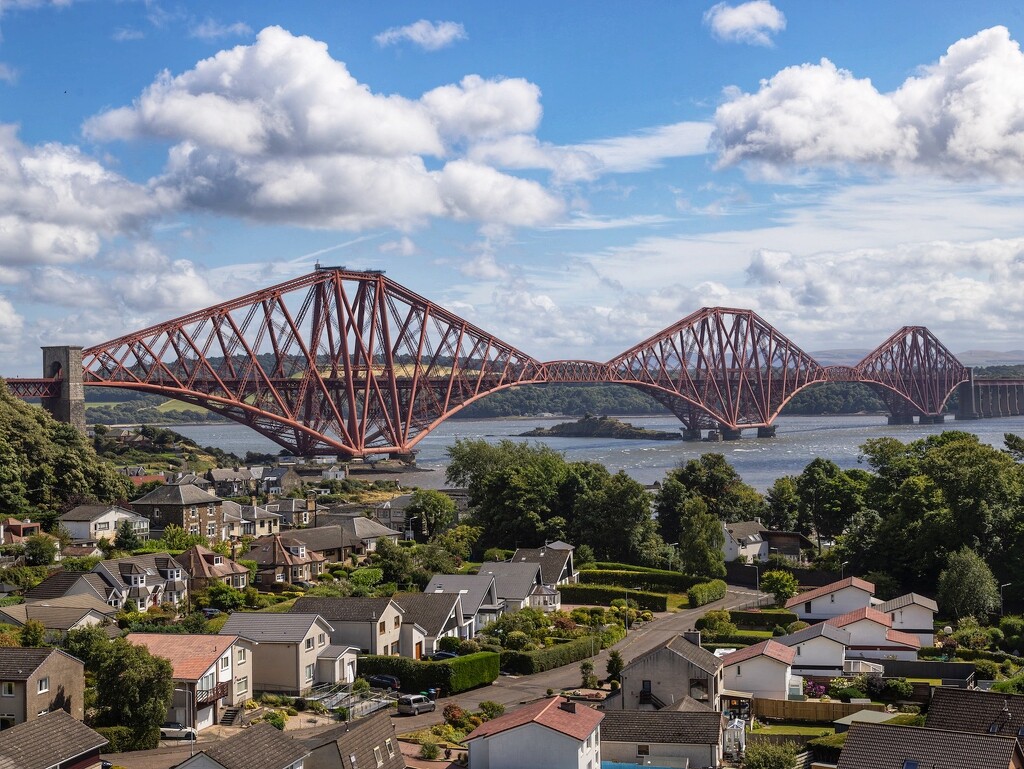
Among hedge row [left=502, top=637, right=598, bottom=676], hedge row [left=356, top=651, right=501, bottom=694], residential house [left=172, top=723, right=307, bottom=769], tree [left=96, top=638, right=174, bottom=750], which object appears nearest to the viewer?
residential house [left=172, top=723, right=307, bottom=769]

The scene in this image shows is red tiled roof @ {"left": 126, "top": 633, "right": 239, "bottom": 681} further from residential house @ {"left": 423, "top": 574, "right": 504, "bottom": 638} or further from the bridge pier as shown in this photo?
the bridge pier

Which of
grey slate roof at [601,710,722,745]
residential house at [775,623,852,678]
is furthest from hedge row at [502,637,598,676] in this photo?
grey slate roof at [601,710,722,745]

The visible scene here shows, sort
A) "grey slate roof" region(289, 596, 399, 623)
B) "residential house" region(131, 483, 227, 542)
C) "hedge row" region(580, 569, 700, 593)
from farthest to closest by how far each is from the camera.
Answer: "residential house" region(131, 483, 227, 542) → "hedge row" region(580, 569, 700, 593) → "grey slate roof" region(289, 596, 399, 623)

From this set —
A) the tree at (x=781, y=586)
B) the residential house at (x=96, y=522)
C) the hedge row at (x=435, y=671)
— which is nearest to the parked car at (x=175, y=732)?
the hedge row at (x=435, y=671)

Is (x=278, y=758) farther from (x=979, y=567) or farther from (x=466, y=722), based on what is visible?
(x=979, y=567)

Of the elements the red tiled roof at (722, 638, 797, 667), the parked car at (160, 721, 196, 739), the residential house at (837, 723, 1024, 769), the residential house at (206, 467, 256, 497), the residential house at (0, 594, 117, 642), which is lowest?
the parked car at (160, 721, 196, 739)

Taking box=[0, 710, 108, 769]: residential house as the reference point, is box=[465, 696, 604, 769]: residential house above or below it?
below

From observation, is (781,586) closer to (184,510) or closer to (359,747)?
(184,510)
